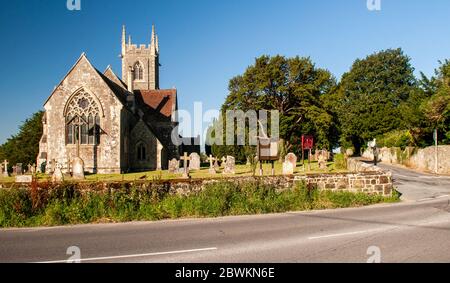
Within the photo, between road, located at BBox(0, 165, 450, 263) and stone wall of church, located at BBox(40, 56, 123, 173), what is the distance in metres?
25.4

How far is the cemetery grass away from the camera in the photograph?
11484 millimetres

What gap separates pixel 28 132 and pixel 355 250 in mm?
66543

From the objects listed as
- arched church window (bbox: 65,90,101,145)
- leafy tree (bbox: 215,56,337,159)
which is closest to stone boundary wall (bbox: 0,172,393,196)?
arched church window (bbox: 65,90,101,145)

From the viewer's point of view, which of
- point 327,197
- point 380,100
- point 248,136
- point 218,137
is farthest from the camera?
point 380,100

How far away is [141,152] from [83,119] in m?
7.27

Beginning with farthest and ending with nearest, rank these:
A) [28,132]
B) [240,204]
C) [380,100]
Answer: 1. [380,100]
2. [28,132]
3. [240,204]

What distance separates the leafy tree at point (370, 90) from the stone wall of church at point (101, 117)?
40.8 meters

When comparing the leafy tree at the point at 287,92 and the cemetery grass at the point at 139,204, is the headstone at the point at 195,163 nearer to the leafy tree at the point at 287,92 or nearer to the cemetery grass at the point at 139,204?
the leafy tree at the point at 287,92

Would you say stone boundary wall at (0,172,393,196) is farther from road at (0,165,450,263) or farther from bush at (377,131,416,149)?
bush at (377,131,416,149)

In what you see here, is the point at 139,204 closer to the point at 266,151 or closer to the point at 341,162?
the point at 266,151

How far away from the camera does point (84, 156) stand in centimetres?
3506

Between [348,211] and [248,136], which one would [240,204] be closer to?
[348,211]

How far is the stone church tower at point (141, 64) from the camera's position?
6047cm
